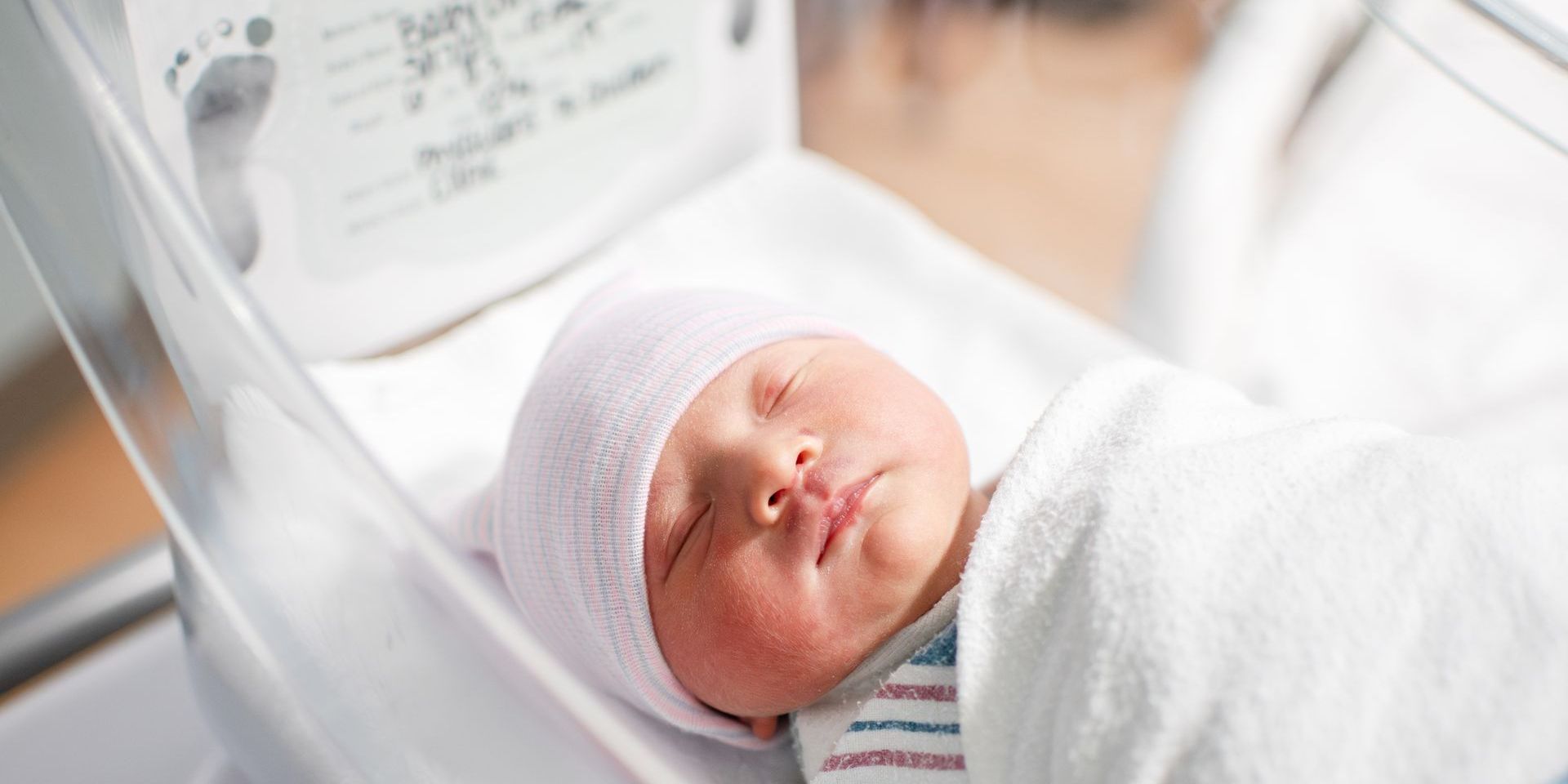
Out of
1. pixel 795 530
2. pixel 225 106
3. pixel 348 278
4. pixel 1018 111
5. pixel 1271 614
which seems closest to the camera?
pixel 1271 614

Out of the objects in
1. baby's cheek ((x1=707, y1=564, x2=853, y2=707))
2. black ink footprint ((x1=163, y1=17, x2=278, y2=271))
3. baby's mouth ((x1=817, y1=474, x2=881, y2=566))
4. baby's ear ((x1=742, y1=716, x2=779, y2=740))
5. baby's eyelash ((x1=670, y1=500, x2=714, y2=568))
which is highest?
black ink footprint ((x1=163, y1=17, x2=278, y2=271))

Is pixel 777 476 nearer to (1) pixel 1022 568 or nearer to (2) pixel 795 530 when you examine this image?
(2) pixel 795 530

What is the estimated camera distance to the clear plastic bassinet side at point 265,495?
52 centimetres

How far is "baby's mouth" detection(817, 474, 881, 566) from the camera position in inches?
26.0

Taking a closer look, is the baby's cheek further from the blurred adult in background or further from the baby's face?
the blurred adult in background

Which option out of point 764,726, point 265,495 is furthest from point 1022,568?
point 265,495

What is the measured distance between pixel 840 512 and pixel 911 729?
0.42 feet

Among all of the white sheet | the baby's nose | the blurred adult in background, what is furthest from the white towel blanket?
the blurred adult in background

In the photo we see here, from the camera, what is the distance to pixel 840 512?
2.19ft

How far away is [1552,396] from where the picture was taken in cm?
93

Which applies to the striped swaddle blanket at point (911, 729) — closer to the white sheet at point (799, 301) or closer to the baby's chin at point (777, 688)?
the baby's chin at point (777, 688)

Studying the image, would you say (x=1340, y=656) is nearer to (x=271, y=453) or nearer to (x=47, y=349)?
(x=271, y=453)

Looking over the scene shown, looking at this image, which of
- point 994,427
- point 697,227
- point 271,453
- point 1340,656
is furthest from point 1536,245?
point 271,453

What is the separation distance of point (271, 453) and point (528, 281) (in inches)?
22.1
